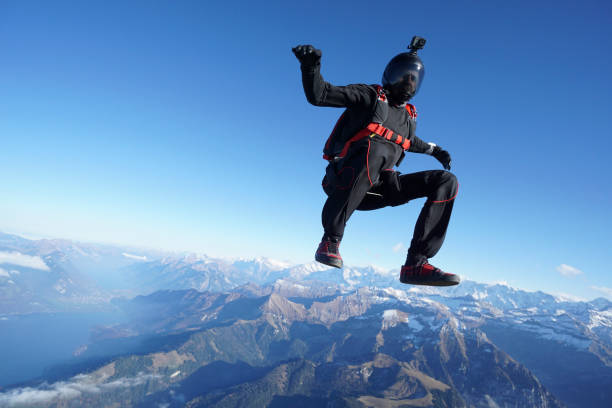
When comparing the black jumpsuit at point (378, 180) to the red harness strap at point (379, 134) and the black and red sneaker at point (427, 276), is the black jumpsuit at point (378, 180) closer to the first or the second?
the red harness strap at point (379, 134)

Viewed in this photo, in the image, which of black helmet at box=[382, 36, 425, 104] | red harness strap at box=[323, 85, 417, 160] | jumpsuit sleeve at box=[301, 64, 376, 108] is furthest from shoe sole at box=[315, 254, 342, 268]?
black helmet at box=[382, 36, 425, 104]

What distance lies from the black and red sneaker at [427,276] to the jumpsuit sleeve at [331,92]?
2.16m

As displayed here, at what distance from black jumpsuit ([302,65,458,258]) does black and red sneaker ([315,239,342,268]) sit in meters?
0.10

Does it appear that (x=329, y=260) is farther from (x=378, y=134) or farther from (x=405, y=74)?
(x=405, y=74)

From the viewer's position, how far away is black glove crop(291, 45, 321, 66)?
9.34 ft

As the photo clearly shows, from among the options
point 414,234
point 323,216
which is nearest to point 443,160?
point 414,234

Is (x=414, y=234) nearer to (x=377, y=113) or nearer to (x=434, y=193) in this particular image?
(x=434, y=193)

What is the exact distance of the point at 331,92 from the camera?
3.32 m

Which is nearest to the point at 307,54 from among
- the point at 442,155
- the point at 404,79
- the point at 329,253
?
the point at 404,79

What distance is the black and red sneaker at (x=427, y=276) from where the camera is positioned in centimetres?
362

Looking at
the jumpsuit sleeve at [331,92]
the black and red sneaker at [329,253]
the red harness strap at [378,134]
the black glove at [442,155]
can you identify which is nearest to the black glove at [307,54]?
the jumpsuit sleeve at [331,92]

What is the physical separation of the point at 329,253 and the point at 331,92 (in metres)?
1.88

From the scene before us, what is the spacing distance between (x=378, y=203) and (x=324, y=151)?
1.13 metres

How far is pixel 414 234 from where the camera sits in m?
4.10
